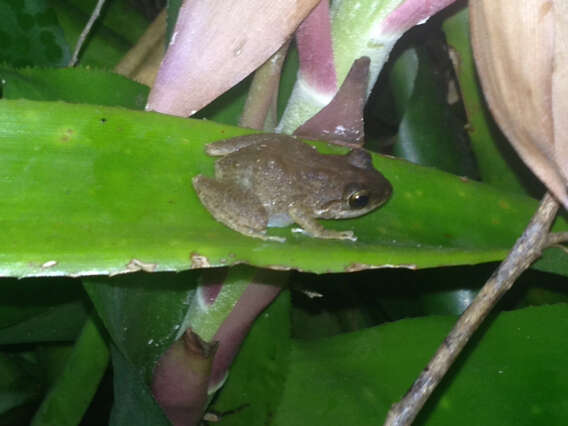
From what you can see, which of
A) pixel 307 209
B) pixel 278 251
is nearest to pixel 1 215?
pixel 278 251

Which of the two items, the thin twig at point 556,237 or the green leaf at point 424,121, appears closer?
the thin twig at point 556,237

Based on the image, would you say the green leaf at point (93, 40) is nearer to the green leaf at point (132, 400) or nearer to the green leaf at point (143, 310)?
the green leaf at point (143, 310)

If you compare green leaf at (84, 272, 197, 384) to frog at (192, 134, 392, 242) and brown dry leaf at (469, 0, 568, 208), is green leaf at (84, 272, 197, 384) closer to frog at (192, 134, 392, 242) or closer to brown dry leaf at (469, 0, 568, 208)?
frog at (192, 134, 392, 242)

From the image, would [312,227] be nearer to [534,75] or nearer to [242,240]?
[242,240]

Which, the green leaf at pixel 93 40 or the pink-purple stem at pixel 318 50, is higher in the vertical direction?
the pink-purple stem at pixel 318 50

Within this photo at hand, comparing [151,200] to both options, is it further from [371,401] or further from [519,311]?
[519,311]

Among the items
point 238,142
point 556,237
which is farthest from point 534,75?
point 238,142

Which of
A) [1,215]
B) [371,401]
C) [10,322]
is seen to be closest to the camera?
[1,215]

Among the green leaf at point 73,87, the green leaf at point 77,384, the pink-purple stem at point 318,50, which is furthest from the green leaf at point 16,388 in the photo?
the pink-purple stem at point 318,50

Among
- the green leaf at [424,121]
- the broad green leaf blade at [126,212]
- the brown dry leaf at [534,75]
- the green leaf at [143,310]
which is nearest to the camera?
the broad green leaf blade at [126,212]
